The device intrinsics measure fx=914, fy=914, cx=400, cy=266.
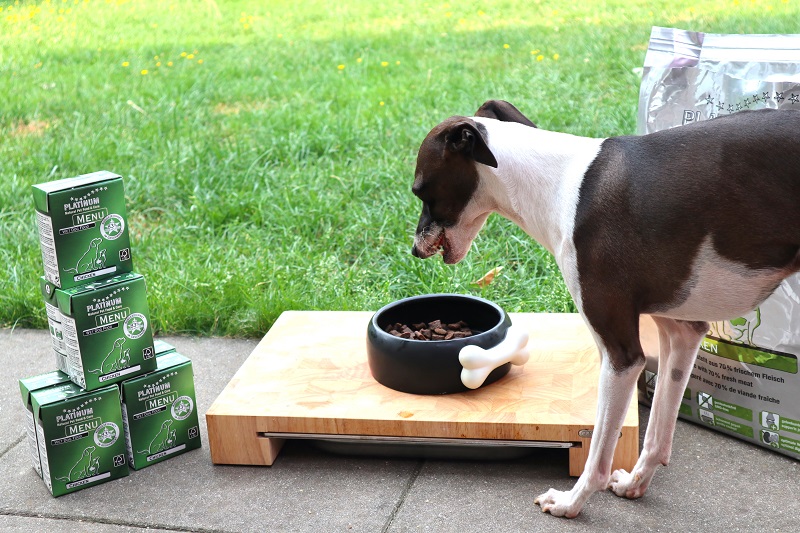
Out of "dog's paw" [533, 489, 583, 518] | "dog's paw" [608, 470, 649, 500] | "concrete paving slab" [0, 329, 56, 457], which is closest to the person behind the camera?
"dog's paw" [533, 489, 583, 518]

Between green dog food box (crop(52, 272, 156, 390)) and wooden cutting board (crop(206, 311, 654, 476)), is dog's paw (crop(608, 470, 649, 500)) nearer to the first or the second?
wooden cutting board (crop(206, 311, 654, 476))

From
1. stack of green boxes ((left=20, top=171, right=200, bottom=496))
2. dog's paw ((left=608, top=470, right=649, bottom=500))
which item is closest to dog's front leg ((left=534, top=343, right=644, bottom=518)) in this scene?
dog's paw ((left=608, top=470, right=649, bottom=500))

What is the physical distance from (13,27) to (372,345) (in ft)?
28.1

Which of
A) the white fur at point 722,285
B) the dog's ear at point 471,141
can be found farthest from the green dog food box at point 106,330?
the white fur at point 722,285

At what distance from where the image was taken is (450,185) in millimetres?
2721

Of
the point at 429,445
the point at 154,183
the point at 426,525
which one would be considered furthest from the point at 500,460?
the point at 154,183

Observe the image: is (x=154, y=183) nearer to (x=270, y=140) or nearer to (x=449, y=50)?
(x=270, y=140)

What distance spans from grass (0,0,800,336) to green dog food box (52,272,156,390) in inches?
45.5

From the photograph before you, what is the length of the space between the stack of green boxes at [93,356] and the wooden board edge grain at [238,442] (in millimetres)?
204

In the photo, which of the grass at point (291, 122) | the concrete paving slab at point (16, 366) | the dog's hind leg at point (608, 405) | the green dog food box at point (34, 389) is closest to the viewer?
the dog's hind leg at point (608, 405)

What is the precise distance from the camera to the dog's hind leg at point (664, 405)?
9.28 ft

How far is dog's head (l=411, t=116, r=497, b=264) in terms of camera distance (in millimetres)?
2598

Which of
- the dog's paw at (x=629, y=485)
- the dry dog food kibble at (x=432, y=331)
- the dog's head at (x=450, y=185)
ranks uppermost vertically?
the dog's head at (x=450, y=185)

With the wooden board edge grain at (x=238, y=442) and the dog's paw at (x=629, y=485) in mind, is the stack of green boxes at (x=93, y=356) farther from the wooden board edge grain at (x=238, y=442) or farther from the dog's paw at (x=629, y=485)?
the dog's paw at (x=629, y=485)
